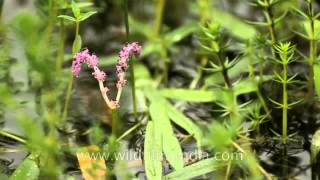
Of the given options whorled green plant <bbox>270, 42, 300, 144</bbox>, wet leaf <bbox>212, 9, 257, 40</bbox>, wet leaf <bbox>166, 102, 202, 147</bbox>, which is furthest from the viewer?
wet leaf <bbox>212, 9, 257, 40</bbox>

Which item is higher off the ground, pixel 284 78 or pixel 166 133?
pixel 284 78

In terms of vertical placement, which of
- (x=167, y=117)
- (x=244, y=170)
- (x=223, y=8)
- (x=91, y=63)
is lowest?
(x=244, y=170)

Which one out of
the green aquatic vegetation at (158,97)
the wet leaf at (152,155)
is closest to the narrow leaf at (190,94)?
the green aquatic vegetation at (158,97)

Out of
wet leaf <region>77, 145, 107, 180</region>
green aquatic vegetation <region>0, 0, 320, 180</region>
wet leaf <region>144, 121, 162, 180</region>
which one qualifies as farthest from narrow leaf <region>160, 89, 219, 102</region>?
wet leaf <region>77, 145, 107, 180</region>

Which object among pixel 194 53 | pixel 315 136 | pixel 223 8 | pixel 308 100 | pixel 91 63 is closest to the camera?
pixel 91 63

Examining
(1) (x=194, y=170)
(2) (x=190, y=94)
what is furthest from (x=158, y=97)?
(1) (x=194, y=170)

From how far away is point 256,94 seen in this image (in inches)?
64.9

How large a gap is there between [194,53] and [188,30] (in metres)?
0.07

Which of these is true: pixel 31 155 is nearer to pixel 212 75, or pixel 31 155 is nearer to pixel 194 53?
pixel 212 75

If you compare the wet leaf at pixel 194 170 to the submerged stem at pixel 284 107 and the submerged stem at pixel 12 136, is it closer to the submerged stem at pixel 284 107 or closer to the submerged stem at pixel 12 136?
the submerged stem at pixel 284 107

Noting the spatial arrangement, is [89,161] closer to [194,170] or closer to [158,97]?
[194,170]

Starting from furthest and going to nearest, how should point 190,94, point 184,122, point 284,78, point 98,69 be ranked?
point 190,94
point 184,122
point 284,78
point 98,69

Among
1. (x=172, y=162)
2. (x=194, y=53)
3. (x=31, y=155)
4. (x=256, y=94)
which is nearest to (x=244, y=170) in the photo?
(x=172, y=162)

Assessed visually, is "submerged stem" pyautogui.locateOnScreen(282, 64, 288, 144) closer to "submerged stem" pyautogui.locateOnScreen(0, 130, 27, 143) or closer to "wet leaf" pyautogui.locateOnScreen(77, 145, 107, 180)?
"wet leaf" pyautogui.locateOnScreen(77, 145, 107, 180)
